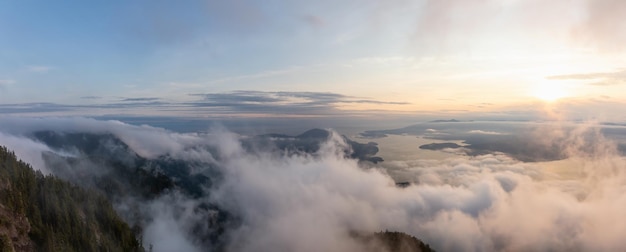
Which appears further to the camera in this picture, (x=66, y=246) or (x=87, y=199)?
(x=87, y=199)

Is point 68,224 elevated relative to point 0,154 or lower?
lower

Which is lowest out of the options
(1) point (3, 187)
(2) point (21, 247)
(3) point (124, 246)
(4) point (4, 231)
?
(3) point (124, 246)

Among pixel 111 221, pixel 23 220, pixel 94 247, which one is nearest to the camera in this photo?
pixel 23 220

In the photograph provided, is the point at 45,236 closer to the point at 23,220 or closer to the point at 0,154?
the point at 23,220

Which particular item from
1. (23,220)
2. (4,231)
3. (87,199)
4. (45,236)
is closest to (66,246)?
(45,236)

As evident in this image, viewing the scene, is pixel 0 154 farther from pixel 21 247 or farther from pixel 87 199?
pixel 21 247

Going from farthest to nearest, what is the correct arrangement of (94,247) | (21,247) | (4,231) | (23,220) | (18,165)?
(18,165) < (94,247) < (23,220) < (21,247) < (4,231)
